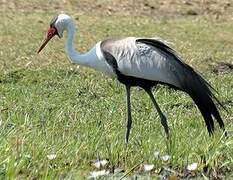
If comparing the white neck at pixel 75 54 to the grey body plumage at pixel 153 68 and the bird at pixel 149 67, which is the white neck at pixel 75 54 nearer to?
the bird at pixel 149 67

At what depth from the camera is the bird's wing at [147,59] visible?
689cm

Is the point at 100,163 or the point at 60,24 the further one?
the point at 60,24

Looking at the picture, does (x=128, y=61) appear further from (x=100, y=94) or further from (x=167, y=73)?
(x=100, y=94)

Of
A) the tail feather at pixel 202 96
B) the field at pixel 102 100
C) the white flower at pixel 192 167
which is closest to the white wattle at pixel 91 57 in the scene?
the field at pixel 102 100

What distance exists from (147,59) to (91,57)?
0.55m

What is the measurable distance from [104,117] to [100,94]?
5.48 feet

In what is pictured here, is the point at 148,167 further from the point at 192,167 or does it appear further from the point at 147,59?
the point at 147,59

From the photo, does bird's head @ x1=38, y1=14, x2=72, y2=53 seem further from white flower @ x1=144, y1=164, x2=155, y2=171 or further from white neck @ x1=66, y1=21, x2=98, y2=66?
white flower @ x1=144, y1=164, x2=155, y2=171

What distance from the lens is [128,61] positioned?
7.05m

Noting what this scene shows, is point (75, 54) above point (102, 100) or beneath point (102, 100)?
above

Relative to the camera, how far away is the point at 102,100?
8.79m

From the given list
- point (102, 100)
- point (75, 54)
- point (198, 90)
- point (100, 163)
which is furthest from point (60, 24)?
point (100, 163)

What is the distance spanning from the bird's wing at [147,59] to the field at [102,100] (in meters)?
0.45

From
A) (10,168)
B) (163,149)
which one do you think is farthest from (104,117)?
(10,168)
